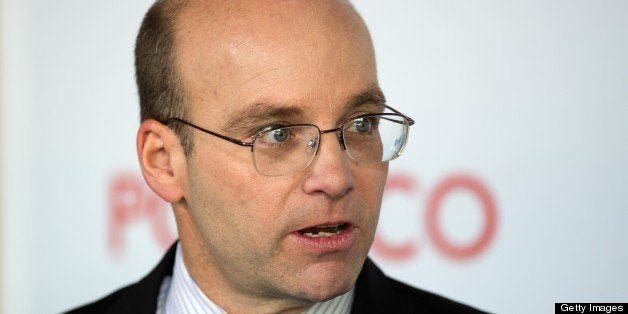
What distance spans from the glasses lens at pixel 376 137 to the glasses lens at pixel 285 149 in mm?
86

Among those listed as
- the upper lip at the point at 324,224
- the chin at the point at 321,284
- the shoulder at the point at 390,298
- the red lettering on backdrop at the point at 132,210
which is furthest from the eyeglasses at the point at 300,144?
the red lettering on backdrop at the point at 132,210

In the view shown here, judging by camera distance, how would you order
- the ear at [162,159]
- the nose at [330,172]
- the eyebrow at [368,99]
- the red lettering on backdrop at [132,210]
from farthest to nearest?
the red lettering on backdrop at [132,210] → the ear at [162,159] → the eyebrow at [368,99] → the nose at [330,172]

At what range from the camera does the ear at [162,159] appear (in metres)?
2.18

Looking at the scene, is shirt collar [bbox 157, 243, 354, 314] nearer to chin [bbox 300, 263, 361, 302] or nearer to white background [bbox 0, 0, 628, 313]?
chin [bbox 300, 263, 361, 302]

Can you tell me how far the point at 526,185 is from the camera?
2.89 m

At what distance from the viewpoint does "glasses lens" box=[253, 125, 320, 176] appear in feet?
6.34

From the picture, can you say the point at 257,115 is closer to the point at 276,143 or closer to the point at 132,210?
the point at 276,143

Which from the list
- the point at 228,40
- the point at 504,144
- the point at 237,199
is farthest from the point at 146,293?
the point at 504,144

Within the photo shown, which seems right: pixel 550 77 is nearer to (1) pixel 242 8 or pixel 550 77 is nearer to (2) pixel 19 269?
(1) pixel 242 8

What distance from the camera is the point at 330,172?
1886mm

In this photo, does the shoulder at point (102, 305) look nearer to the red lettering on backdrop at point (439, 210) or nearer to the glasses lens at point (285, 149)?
the glasses lens at point (285, 149)

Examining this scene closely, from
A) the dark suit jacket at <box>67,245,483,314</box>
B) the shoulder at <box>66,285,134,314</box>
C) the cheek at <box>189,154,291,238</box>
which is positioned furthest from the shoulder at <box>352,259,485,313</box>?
the shoulder at <box>66,285,134,314</box>

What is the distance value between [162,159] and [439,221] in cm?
118

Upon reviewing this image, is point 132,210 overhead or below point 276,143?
below
